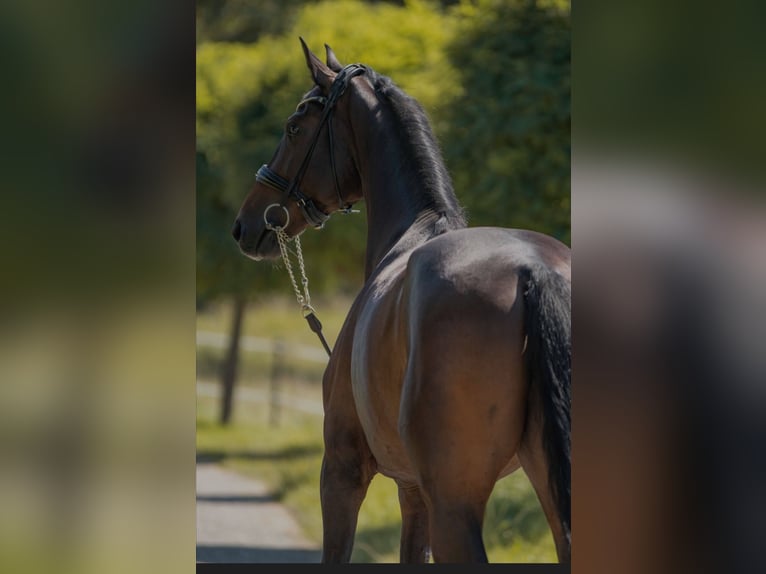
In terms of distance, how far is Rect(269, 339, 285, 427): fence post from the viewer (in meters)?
13.0

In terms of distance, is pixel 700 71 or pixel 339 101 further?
pixel 339 101

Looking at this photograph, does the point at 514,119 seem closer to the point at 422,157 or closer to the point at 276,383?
the point at 422,157

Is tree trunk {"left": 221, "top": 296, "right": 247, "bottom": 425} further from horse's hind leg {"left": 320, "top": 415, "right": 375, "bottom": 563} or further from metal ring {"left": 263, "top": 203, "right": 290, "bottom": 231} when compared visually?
horse's hind leg {"left": 320, "top": 415, "right": 375, "bottom": 563}

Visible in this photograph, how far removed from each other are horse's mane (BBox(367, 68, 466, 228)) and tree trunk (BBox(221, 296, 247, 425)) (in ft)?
24.9

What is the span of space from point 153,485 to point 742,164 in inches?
32.8

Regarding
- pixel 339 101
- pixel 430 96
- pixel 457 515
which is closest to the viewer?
pixel 457 515

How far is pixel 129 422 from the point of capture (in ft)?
4.43

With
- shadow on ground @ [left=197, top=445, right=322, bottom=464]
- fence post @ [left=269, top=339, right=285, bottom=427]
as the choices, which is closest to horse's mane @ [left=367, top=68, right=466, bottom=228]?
shadow on ground @ [left=197, top=445, right=322, bottom=464]

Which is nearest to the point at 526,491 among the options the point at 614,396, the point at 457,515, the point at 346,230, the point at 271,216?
the point at 346,230

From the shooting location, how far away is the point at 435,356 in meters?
2.80

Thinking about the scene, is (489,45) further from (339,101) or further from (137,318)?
(137,318)

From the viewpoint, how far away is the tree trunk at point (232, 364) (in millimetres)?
11844

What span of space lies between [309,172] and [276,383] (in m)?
9.53

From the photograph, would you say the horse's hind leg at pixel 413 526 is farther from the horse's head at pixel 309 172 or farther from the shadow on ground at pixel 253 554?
the shadow on ground at pixel 253 554
